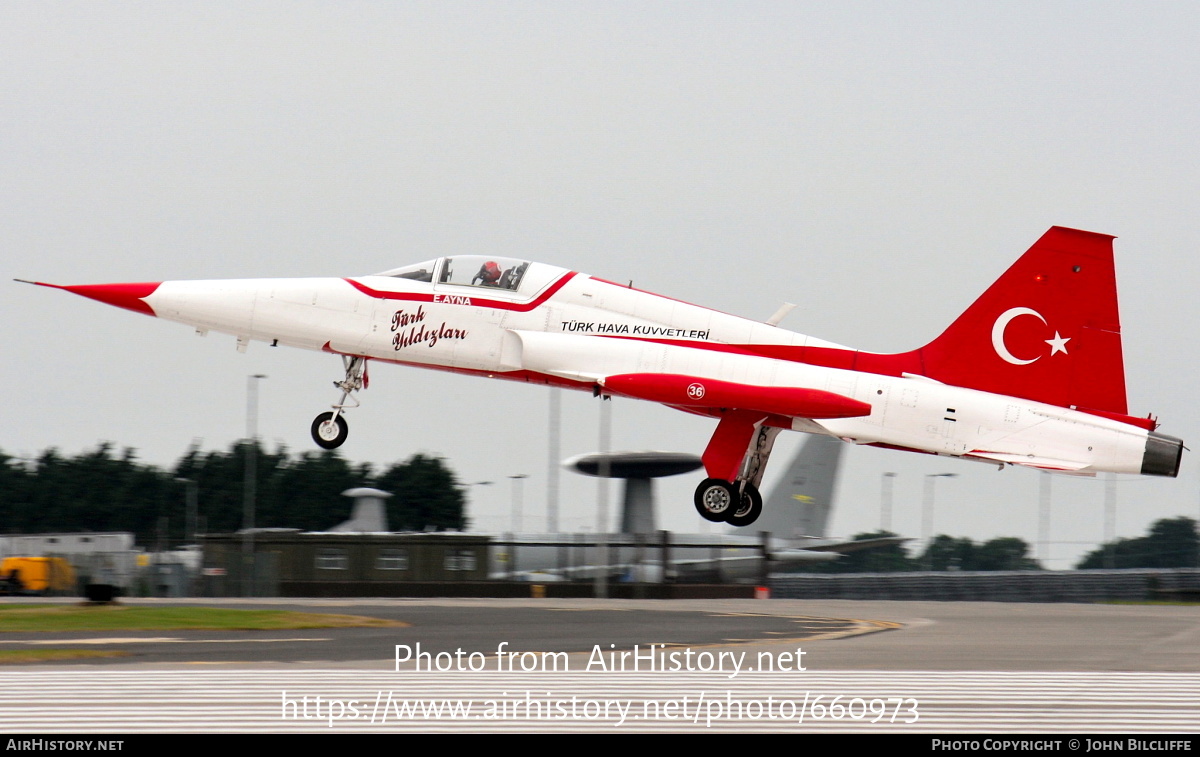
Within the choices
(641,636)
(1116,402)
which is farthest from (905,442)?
(641,636)

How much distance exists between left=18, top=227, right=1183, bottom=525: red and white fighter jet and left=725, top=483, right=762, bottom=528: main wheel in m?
0.03

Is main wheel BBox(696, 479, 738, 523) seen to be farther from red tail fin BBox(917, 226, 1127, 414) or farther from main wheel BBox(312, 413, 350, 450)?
main wheel BBox(312, 413, 350, 450)

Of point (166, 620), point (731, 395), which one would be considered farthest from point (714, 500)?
point (166, 620)

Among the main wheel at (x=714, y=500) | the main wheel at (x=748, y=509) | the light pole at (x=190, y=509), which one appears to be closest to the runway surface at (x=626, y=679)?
the main wheel at (x=748, y=509)

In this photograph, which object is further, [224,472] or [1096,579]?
[224,472]

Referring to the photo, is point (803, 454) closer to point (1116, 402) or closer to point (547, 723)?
point (1116, 402)

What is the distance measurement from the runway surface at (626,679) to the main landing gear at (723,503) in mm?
1771

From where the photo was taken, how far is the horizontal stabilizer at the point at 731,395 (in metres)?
20.6

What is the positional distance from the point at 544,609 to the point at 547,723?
14.3 metres

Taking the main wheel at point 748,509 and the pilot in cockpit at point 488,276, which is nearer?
the pilot in cockpit at point 488,276

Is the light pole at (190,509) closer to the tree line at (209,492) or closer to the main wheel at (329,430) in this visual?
the tree line at (209,492)

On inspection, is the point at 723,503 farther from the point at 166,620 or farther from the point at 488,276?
the point at 166,620

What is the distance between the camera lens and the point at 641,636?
19.4 m

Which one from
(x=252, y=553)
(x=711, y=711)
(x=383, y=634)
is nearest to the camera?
(x=711, y=711)
